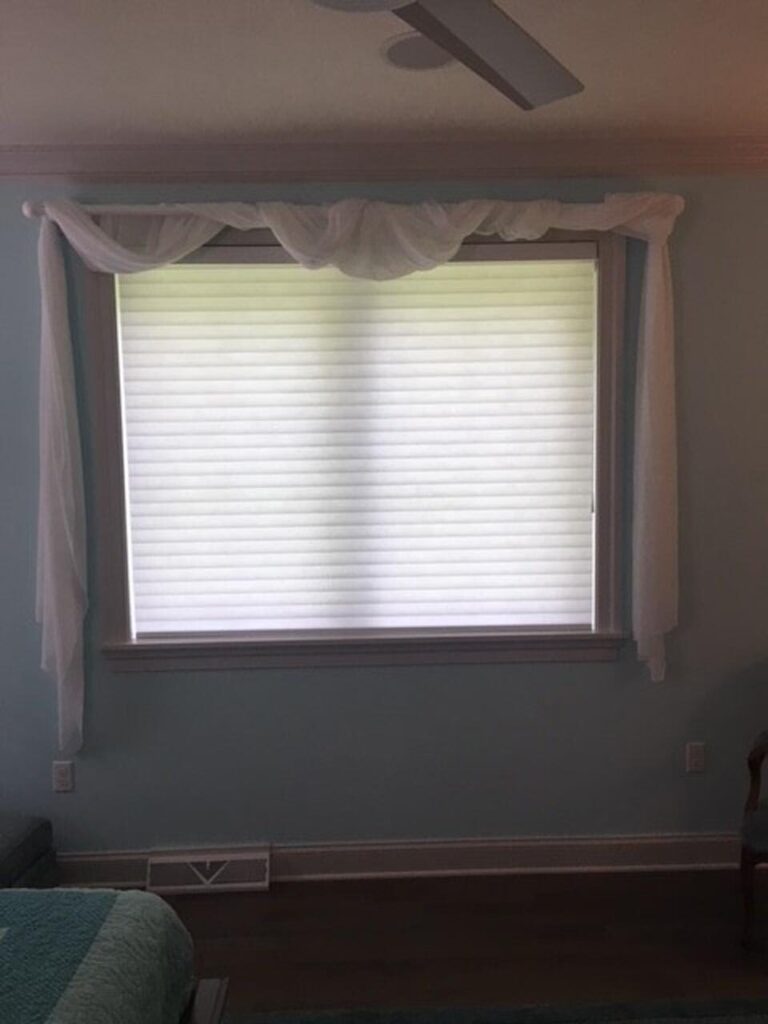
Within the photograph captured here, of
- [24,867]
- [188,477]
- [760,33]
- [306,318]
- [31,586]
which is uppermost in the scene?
[760,33]

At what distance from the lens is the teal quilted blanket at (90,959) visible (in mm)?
1696

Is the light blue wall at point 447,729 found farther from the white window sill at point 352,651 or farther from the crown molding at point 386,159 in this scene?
the crown molding at point 386,159

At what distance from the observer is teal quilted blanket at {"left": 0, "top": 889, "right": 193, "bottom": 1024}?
66.8 inches

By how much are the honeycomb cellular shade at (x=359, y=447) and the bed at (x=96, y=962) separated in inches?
53.3

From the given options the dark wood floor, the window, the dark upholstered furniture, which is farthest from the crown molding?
the dark wood floor

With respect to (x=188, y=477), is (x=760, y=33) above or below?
above

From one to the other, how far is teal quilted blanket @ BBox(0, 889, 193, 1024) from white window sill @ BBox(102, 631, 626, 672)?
121cm

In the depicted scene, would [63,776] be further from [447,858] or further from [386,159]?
[386,159]

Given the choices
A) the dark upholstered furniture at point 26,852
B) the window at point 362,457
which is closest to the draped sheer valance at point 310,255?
the window at point 362,457

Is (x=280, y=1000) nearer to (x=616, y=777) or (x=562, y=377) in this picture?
(x=616, y=777)

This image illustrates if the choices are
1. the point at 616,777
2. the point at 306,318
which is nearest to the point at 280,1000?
the point at 616,777

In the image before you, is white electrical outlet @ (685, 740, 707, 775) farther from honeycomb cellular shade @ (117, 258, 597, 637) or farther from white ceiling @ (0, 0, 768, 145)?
white ceiling @ (0, 0, 768, 145)

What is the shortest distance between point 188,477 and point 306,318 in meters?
0.71

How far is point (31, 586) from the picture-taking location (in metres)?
3.27
